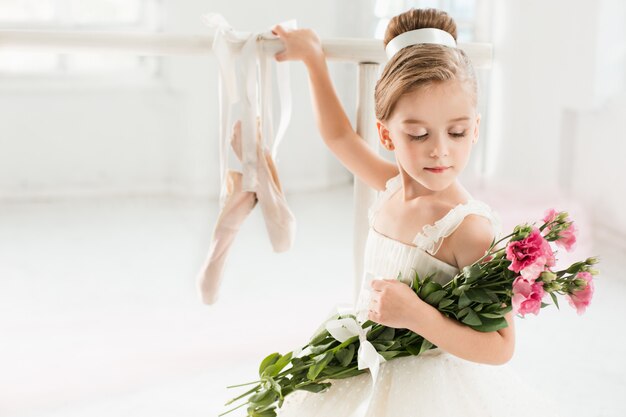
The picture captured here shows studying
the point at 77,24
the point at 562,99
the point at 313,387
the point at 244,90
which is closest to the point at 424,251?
the point at 313,387

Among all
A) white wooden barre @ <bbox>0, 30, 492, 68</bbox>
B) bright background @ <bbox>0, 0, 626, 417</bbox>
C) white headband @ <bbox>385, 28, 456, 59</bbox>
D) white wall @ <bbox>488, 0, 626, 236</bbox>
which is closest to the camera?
white headband @ <bbox>385, 28, 456, 59</bbox>

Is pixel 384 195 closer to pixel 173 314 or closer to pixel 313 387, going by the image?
pixel 313 387

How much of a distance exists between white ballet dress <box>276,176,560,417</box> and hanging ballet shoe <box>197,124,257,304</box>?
0.74 ft

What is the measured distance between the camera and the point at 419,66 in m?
Answer: 0.99

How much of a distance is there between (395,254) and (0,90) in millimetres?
3467

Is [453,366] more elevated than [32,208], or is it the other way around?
[453,366]

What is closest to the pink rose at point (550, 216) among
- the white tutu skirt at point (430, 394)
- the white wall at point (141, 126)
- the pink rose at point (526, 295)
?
the pink rose at point (526, 295)

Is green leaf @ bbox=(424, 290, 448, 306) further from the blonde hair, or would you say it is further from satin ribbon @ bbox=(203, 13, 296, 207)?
satin ribbon @ bbox=(203, 13, 296, 207)

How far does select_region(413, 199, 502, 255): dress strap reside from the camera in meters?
1.01

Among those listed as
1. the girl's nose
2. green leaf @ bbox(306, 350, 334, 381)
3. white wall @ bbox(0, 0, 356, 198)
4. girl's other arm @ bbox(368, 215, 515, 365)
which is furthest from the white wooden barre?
white wall @ bbox(0, 0, 356, 198)

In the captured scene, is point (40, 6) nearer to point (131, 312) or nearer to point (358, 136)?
point (131, 312)

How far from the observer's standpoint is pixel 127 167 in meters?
4.25

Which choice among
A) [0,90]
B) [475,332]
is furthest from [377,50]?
[0,90]

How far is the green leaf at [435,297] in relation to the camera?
982 millimetres
